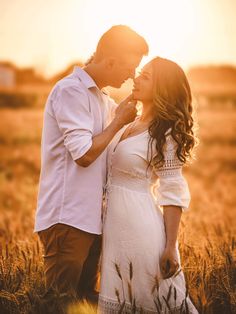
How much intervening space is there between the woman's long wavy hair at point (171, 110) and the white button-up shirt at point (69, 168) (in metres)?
0.43

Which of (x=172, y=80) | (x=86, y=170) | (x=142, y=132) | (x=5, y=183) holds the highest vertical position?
(x=172, y=80)

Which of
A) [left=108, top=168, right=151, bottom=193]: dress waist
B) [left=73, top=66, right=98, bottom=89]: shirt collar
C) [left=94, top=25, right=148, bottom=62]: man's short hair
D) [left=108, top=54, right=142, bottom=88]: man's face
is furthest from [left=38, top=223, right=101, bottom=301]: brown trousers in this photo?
[left=94, top=25, right=148, bottom=62]: man's short hair

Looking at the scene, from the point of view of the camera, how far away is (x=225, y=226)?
20.2 ft

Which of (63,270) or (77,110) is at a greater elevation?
(77,110)

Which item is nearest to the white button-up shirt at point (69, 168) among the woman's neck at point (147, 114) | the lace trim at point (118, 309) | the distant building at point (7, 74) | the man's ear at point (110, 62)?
the man's ear at point (110, 62)

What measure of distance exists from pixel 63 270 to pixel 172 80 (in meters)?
1.48

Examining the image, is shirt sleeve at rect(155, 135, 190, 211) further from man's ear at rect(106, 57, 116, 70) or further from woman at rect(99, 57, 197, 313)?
man's ear at rect(106, 57, 116, 70)

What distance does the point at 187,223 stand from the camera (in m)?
5.24

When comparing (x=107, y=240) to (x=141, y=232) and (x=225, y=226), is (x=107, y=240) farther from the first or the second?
(x=225, y=226)

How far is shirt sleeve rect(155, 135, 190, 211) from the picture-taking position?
4.18 m

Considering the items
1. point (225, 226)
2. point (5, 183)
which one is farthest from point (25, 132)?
point (225, 226)

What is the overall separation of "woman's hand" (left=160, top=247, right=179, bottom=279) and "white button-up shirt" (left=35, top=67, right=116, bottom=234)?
1.60 ft

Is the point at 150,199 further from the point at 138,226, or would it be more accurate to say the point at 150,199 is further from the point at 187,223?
the point at 187,223

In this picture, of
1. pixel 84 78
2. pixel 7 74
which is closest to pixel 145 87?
pixel 84 78
